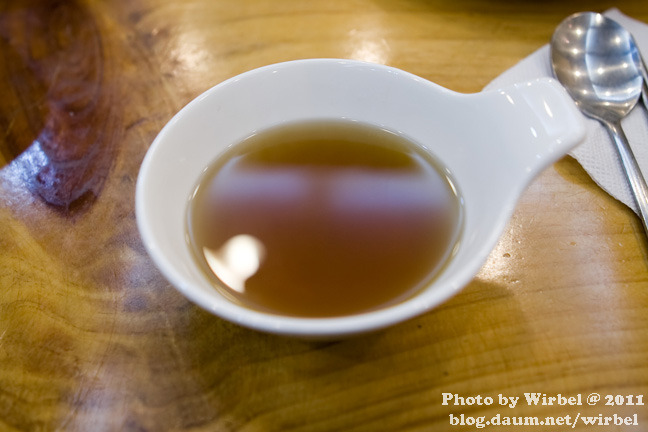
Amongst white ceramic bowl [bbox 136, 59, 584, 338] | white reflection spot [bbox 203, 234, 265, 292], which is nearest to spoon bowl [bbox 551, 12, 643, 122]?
white ceramic bowl [bbox 136, 59, 584, 338]

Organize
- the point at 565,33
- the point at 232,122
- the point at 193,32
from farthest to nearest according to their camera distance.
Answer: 1. the point at 193,32
2. the point at 565,33
3. the point at 232,122

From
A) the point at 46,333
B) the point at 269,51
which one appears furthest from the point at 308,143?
the point at 46,333

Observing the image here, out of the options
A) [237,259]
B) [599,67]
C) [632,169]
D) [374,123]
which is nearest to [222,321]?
[237,259]

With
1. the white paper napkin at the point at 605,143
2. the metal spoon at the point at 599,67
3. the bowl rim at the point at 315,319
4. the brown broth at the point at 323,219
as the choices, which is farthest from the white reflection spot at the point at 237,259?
the metal spoon at the point at 599,67

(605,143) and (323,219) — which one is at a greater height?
(605,143)

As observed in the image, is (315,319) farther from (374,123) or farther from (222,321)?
(374,123)

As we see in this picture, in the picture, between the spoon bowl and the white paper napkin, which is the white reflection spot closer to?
the white paper napkin

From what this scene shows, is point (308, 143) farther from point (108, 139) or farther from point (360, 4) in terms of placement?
point (360, 4)
